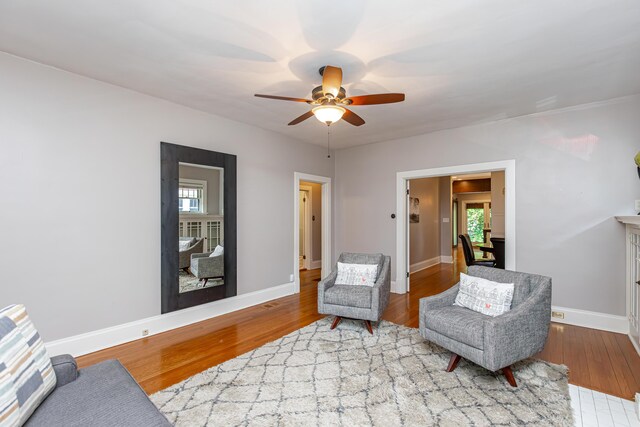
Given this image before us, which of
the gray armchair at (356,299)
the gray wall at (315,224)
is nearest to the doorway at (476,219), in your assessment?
the gray wall at (315,224)

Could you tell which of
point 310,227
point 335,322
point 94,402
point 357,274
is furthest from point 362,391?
point 310,227

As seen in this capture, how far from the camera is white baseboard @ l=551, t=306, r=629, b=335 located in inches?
130

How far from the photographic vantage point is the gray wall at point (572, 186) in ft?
11.0

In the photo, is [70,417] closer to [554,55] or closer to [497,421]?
[497,421]

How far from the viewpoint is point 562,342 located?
3090 mm

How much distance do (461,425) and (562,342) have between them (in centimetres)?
204

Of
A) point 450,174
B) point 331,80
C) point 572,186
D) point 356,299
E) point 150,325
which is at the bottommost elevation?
point 150,325

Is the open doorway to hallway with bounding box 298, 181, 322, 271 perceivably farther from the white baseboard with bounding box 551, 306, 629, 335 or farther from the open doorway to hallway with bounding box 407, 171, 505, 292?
the white baseboard with bounding box 551, 306, 629, 335

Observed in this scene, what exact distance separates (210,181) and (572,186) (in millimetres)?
4430

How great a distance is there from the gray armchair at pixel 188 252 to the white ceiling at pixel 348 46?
1.66m

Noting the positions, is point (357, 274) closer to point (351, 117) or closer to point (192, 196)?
point (351, 117)

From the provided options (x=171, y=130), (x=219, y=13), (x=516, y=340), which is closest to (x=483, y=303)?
(x=516, y=340)

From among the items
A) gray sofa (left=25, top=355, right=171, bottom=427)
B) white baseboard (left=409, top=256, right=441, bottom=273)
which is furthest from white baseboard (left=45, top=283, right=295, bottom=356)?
white baseboard (left=409, top=256, right=441, bottom=273)

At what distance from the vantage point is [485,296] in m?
2.66
